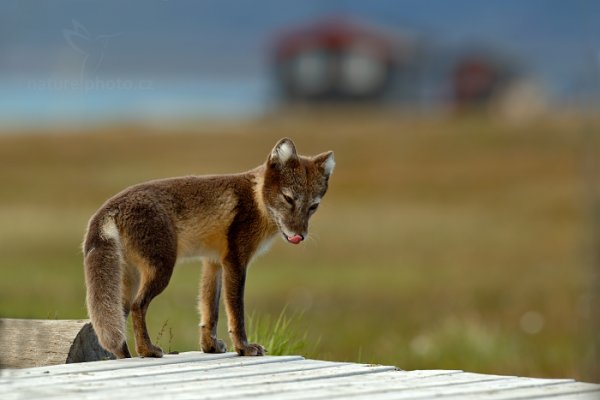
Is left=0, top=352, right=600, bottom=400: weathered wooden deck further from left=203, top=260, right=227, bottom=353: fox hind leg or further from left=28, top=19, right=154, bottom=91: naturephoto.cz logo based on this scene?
left=28, top=19, right=154, bottom=91: naturephoto.cz logo

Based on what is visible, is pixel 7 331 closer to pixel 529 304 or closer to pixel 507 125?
pixel 529 304

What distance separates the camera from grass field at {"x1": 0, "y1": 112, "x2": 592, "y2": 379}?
15.3m

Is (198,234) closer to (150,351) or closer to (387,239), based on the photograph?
(150,351)

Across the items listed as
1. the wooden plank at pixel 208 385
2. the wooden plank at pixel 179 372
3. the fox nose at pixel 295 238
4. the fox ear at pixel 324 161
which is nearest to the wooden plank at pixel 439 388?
the wooden plank at pixel 208 385

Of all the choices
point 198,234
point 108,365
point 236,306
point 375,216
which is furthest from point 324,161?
point 375,216

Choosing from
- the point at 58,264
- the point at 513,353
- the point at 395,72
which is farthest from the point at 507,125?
the point at 395,72

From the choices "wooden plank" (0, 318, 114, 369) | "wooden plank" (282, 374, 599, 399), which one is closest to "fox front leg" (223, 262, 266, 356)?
"wooden plank" (0, 318, 114, 369)

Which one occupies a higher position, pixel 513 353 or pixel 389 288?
pixel 513 353

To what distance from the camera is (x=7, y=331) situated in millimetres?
7102

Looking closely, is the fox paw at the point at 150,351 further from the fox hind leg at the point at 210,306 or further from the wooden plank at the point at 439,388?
the wooden plank at the point at 439,388

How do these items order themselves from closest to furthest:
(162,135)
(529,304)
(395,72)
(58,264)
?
(529,304) → (58,264) → (162,135) → (395,72)

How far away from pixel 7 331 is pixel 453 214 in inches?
1136

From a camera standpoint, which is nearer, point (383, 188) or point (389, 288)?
point (389, 288)

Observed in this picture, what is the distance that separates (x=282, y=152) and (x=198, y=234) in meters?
0.64
